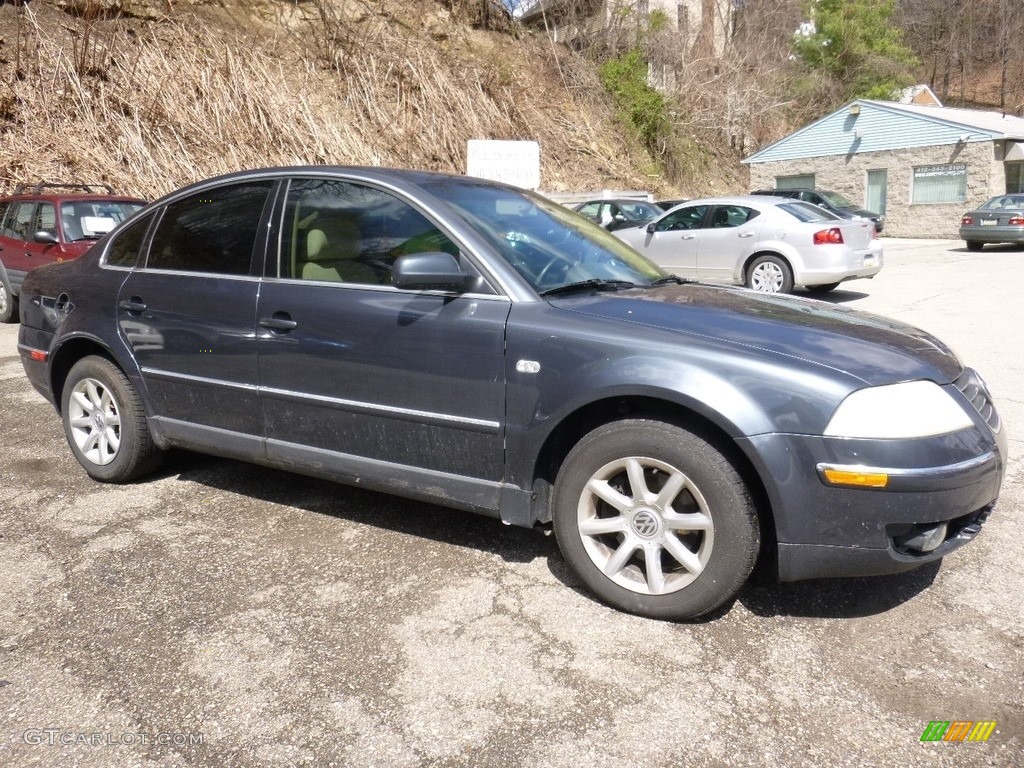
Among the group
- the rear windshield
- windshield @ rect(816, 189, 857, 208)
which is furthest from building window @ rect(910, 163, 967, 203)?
the rear windshield

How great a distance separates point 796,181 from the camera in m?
30.8

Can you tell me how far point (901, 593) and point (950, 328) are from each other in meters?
6.75

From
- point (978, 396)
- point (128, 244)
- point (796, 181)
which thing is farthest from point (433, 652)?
point (796, 181)

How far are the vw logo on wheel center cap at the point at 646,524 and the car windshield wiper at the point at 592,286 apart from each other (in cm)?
94

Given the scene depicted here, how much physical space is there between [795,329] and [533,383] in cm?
99

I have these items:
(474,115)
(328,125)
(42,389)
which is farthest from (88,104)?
(42,389)

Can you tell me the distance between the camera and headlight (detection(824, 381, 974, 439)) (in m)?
2.70

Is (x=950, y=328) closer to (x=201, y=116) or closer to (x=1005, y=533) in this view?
(x=1005, y=533)

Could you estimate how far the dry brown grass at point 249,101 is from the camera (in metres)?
16.9

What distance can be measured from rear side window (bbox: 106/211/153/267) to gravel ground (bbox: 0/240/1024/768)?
128 centimetres

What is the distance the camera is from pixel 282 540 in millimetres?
3766

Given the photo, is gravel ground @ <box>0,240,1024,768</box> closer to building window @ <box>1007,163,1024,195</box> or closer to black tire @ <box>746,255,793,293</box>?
black tire @ <box>746,255,793,293</box>

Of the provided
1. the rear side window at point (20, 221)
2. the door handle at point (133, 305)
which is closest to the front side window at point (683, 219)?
the rear side window at point (20, 221)

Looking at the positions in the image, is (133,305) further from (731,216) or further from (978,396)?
(731,216)
